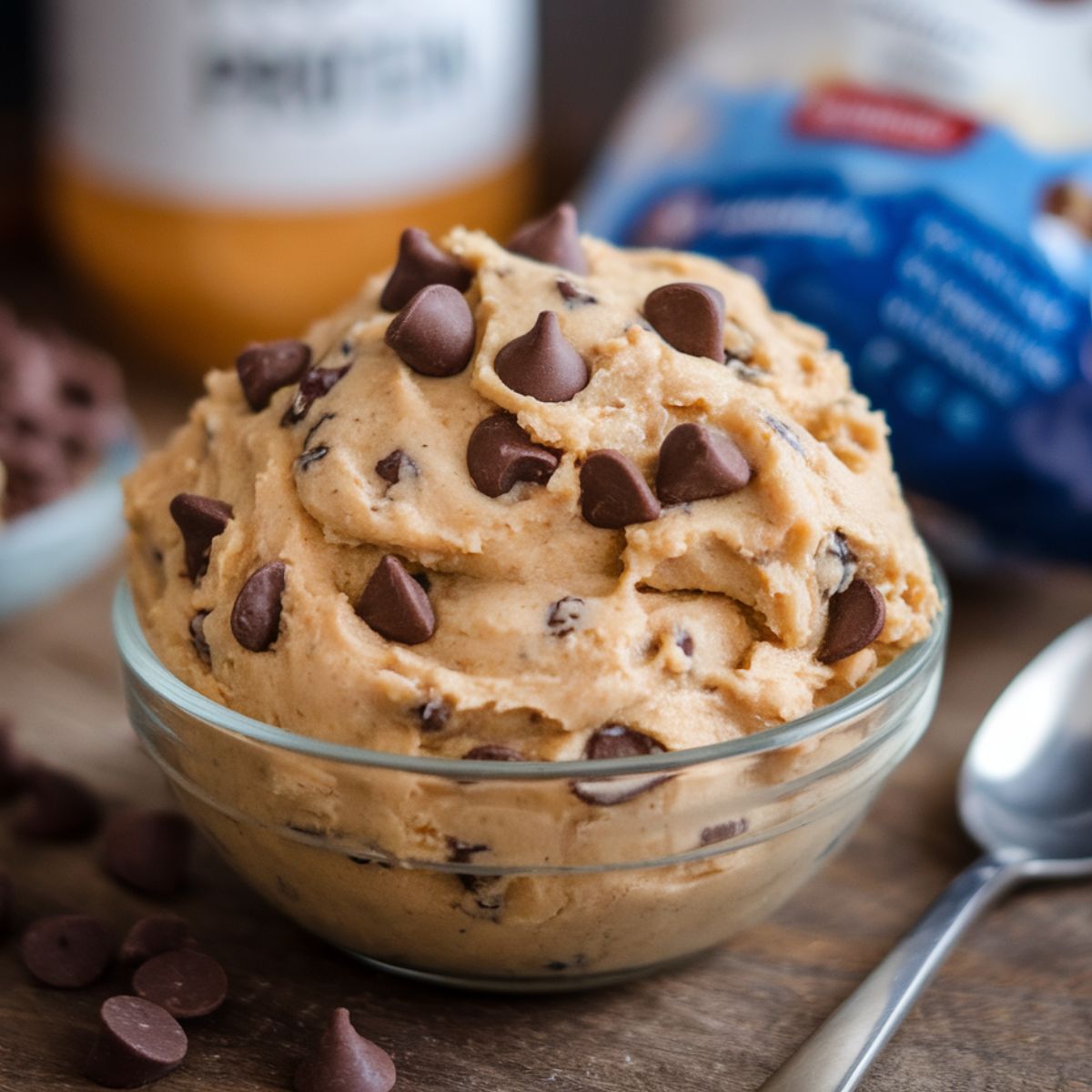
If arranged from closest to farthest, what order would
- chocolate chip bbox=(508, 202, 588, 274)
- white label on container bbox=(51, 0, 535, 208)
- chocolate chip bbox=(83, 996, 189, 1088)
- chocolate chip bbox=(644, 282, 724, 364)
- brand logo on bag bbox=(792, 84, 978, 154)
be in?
chocolate chip bbox=(83, 996, 189, 1088), chocolate chip bbox=(644, 282, 724, 364), chocolate chip bbox=(508, 202, 588, 274), brand logo on bag bbox=(792, 84, 978, 154), white label on container bbox=(51, 0, 535, 208)

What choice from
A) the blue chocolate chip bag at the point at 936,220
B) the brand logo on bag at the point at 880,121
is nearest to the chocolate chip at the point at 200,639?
the blue chocolate chip bag at the point at 936,220

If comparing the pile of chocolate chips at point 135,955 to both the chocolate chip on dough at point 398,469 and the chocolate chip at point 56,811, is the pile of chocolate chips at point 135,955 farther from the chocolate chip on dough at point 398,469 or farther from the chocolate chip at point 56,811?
the chocolate chip on dough at point 398,469

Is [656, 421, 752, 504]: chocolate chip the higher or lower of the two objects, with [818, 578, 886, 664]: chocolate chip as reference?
higher

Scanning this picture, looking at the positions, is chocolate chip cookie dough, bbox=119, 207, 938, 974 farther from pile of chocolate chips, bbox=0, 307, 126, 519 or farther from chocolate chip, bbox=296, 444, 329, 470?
pile of chocolate chips, bbox=0, 307, 126, 519

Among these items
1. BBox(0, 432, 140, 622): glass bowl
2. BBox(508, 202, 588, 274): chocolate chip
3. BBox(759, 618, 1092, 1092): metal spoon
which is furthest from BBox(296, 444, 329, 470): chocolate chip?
BBox(0, 432, 140, 622): glass bowl

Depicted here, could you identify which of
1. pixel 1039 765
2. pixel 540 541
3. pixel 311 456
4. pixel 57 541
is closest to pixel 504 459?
pixel 540 541

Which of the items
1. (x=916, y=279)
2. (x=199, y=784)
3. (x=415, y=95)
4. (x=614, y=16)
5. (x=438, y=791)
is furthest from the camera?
(x=614, y=16)

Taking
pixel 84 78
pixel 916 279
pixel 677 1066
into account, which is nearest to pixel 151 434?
pixel 84 78

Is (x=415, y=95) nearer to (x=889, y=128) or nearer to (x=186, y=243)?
(x=186, y=243)
